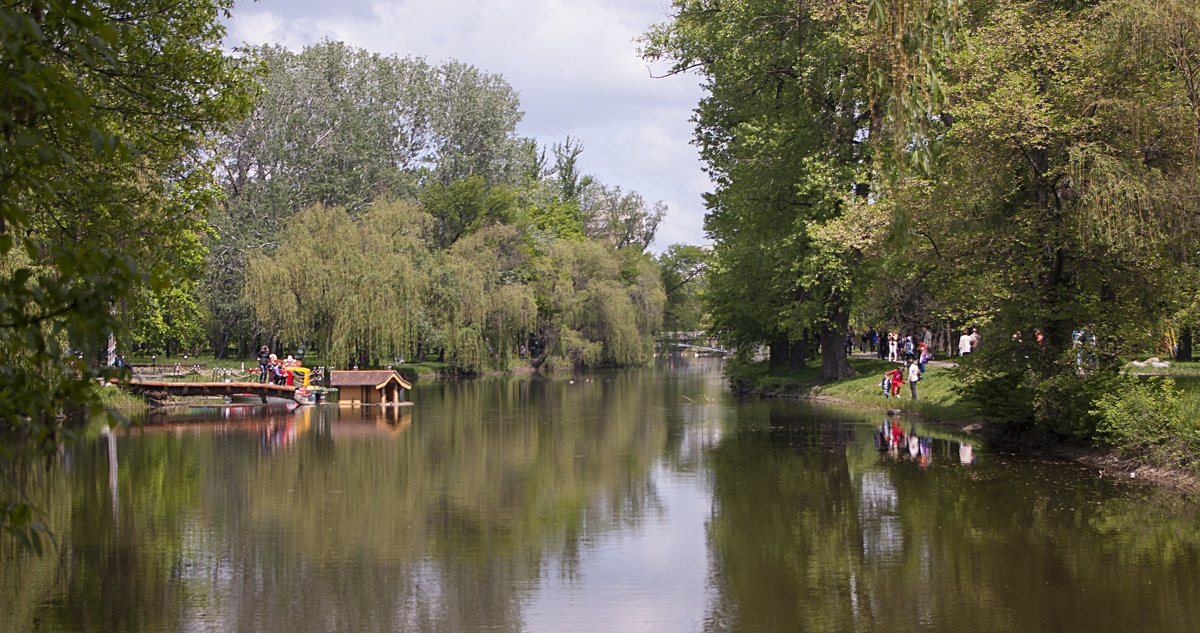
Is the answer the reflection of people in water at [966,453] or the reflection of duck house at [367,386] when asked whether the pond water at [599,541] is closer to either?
the reflection of people in water at [966,453]

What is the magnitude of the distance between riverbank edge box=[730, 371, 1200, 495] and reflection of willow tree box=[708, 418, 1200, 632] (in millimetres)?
641

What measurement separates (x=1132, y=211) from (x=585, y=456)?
35.9ft

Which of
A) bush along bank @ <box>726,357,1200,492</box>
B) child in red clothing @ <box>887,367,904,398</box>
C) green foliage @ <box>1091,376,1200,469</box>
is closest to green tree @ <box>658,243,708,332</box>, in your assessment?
child in red clothing @ <box>887,367,904,398</box>

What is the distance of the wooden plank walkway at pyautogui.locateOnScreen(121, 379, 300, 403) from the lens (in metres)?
33.6

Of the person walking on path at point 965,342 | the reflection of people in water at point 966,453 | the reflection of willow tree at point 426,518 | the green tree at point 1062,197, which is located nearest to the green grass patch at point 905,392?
the person walking on path at point 965,342

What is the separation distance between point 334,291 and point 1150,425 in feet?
107

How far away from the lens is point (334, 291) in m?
42.2

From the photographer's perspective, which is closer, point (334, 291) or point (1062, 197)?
point (1062, 197)

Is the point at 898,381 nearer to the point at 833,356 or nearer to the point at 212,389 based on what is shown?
the point at 833,356

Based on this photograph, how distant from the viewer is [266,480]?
57.4ft

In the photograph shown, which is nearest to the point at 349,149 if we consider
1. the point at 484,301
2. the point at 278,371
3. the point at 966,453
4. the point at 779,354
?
the point at 484,301

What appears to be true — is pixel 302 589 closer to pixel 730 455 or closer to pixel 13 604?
pixel 13 604

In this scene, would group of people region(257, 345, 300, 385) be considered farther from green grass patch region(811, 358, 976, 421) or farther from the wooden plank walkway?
green grass patch region(811, 358, 976, 421)

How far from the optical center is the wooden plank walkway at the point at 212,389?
33.6 metres
